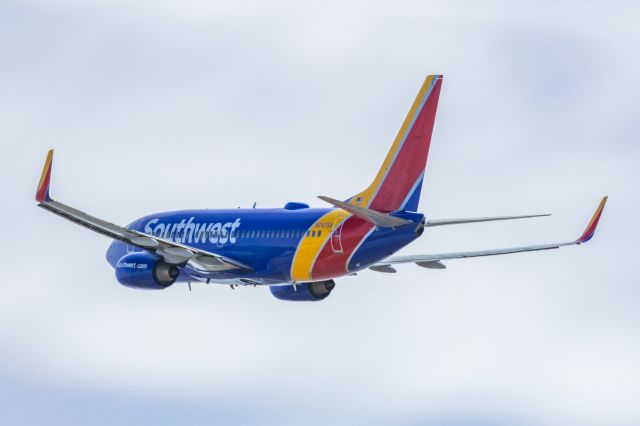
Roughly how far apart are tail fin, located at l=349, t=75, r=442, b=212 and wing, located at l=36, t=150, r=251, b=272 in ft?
34.7

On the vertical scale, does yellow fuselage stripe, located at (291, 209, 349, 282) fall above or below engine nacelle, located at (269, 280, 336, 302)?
below

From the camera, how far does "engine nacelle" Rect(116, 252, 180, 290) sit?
264 feet

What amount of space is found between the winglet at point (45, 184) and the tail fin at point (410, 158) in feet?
51.2

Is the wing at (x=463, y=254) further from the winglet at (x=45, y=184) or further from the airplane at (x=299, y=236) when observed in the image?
the winglet at (x=45, y=184)

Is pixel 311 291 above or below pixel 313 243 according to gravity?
above

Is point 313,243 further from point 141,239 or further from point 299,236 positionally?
point 141,239

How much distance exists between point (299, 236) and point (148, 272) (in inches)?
333

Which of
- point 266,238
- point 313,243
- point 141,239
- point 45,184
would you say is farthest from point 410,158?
point 45,184

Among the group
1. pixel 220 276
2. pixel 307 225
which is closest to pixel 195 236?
pixel 220 276

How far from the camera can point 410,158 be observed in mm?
73688

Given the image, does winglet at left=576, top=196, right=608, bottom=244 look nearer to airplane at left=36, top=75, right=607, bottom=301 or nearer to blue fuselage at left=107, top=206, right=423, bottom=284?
airplane at left=36, top=75, right=607, bottom=301

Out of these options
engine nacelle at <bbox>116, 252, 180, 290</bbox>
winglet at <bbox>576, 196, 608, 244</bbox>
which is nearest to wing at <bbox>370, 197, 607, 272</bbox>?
winglet at <bbox>576, 196, 608, 244</bbox>

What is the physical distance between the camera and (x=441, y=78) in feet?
244

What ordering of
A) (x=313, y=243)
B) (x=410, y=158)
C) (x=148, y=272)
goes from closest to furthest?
(x=410, y=158) → (x=313, y=243) → (x=148, y=272)
